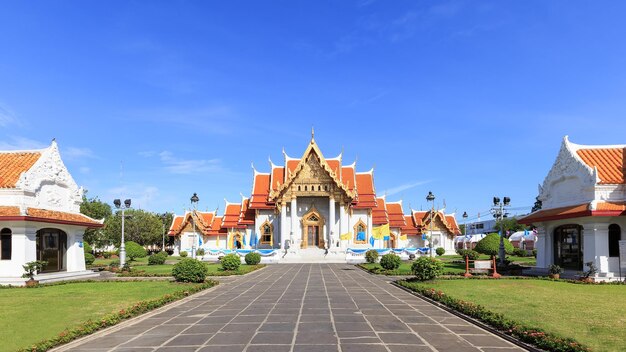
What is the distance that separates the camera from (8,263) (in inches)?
958

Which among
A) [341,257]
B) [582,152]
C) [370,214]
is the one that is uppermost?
[582,152]

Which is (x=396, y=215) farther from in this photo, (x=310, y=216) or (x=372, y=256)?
(x=372, y=256)

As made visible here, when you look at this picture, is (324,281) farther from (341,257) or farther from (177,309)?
(341,257)

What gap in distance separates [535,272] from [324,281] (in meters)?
13.5

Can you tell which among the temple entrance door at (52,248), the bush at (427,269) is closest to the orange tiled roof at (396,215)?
the bush at (427,269)

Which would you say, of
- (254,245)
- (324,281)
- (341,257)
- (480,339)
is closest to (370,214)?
(341,257)

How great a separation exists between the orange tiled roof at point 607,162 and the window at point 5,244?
1215 inches

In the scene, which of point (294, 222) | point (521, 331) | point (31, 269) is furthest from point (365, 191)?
point (521, 331)

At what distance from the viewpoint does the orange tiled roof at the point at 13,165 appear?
2578cm

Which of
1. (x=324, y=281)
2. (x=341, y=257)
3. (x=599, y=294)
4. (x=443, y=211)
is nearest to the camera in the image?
(x=599, y=294)

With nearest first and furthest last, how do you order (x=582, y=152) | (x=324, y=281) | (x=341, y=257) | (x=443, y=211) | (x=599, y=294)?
1. (x=599, y=294)
2. (x=324, y=281)
3. (x=582, y=152)
4. (x=341, y=257)
5. (x=443, y=211)

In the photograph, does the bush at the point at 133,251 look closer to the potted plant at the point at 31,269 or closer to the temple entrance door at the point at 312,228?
the temple entrance door at the point at 312,228

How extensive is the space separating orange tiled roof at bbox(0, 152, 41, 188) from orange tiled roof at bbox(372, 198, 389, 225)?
34318 mm

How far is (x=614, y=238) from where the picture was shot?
78.5 ft
